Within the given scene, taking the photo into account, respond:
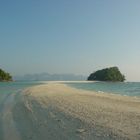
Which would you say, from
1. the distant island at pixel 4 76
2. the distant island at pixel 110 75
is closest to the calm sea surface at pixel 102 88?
the distant island at pixel 4 76

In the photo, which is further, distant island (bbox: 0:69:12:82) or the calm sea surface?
distant island (bbox: 0:69:12:82)

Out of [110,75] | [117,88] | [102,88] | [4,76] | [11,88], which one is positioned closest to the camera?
[11,88]

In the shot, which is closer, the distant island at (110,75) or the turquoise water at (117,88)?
the turquoise water at (117,88)

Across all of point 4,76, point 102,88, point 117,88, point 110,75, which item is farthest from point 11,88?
point 110,75

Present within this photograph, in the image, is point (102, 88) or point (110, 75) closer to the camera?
point (102, 88)

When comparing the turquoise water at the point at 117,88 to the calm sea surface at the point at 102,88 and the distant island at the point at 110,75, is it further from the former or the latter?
the distant island at the point at 110,75

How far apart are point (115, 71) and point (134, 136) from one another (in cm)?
17301

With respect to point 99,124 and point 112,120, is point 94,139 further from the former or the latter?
point 112,120

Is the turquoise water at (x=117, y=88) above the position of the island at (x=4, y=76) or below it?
below

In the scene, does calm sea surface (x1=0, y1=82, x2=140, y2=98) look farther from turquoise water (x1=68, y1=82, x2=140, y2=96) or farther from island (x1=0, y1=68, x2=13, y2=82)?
island (x1=0, y1=68, x2=13, y2=82)

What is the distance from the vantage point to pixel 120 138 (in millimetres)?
9680

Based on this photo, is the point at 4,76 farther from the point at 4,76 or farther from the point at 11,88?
the point at 11,88

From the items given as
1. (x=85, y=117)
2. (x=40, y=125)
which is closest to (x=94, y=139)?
(x=40, y=125)

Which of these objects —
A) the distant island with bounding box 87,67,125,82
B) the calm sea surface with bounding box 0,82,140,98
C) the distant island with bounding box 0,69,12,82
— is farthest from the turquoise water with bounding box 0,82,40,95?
the distant island with bounding box 87,67,125,82
